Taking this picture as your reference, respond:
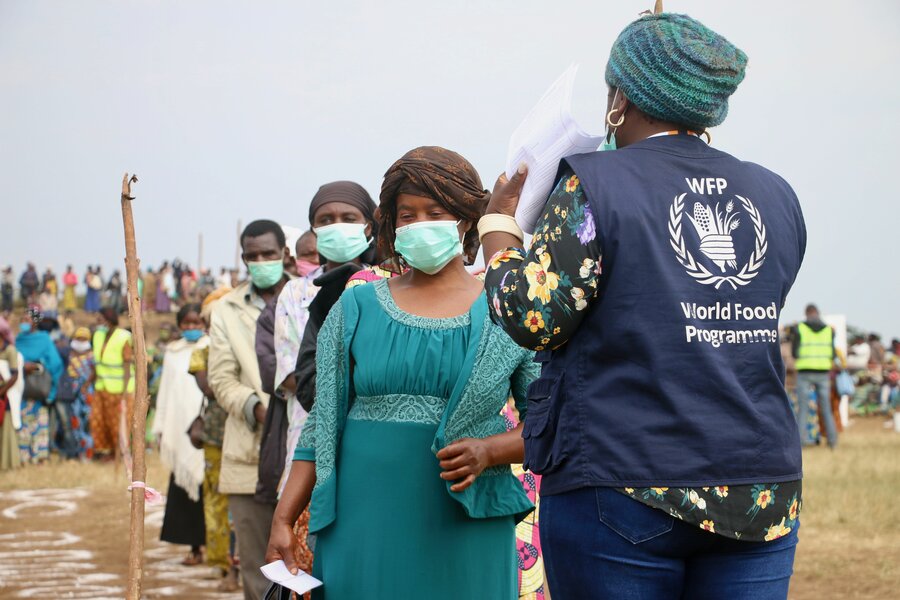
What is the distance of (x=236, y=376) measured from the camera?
6547 millimetres

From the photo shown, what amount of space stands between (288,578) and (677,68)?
5.62 ft

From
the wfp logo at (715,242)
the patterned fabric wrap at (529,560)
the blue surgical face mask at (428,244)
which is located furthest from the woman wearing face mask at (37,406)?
the wfp logo at (715,242)

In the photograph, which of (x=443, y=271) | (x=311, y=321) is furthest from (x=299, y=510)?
(x=311, y=321)

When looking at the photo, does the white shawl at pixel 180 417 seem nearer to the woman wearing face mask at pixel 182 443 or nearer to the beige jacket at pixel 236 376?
the woman wearing face mask at pixel 182 443

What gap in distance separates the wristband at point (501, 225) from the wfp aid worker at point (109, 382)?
14179 mm

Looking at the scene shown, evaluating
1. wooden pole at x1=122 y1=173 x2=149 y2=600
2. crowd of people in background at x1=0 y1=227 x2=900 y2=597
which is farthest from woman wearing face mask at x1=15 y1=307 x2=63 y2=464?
wooden pole at x1=122 y1=173 x2=149 y2=600

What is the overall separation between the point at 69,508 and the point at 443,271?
10698 millimetres

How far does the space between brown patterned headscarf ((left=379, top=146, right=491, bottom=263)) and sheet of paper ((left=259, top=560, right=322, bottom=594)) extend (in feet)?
3.73

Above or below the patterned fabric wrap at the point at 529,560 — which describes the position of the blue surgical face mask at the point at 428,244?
above

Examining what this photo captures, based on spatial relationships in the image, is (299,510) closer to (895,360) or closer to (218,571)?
(218,571)

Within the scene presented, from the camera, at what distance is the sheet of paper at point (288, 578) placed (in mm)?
3086

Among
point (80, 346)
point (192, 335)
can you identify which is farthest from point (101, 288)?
point (192, 335)

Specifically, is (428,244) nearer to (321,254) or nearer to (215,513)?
(321,254)

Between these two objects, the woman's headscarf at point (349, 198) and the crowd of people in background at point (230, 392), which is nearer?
the crowd of people in background at point (230, 392)
